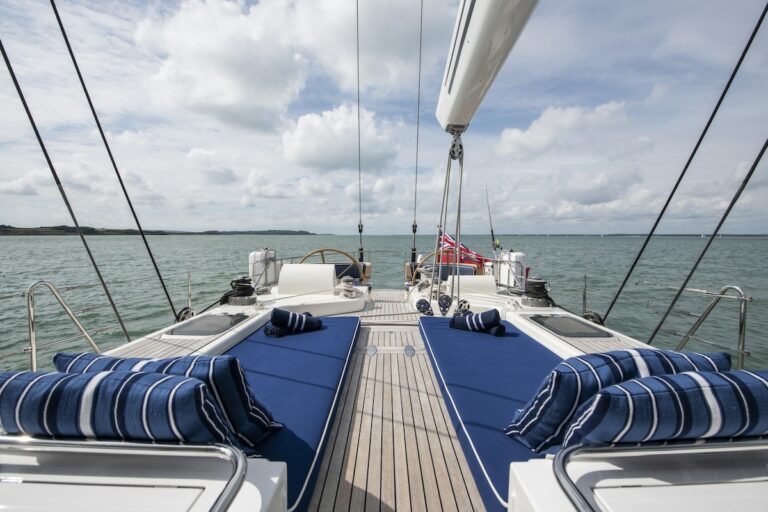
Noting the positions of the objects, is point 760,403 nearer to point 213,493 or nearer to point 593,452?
point 593,452

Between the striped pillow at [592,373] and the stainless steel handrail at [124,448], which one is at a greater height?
the striped pillow at [592,373]

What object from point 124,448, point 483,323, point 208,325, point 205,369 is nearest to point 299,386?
point 205,369

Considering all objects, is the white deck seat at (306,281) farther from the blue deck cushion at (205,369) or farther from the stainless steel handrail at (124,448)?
the stainless steel handrail at (124,448)

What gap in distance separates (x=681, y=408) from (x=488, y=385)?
1428 millimetres

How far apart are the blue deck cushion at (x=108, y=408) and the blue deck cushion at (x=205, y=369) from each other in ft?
0.55

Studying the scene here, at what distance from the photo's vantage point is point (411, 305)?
19.9 feet

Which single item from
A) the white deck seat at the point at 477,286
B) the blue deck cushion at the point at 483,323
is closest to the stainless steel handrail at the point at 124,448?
the blue deck cushion at the point at 483,323

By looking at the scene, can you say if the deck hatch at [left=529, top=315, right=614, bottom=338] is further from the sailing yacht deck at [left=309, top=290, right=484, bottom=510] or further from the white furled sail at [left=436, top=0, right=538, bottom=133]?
the white furled sail at [left=436, top=0, right=538, bottom=133]

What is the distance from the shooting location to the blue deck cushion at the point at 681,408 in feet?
3.77

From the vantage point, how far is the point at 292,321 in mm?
3854

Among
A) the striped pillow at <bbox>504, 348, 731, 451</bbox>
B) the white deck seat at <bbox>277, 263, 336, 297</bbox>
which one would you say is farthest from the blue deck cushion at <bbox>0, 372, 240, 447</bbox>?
the white deck seat at <bbox>277, 263, 336, 297</bbox>

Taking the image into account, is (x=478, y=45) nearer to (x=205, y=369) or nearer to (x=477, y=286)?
(x=205, y=369)

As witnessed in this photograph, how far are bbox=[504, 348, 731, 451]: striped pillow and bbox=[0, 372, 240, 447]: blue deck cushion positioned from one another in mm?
1363

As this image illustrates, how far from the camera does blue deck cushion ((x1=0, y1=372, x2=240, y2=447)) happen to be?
113 cm
